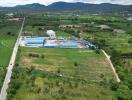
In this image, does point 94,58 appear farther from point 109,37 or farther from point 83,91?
point 109,37

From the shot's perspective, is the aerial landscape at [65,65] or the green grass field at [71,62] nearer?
the aerial landscape at [65,65]

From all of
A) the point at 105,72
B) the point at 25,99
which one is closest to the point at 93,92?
the point at 25,99

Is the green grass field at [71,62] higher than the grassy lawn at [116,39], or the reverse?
the green grass field at [71,62]

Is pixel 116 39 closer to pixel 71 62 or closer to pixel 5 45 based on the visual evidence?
pixel 5 45

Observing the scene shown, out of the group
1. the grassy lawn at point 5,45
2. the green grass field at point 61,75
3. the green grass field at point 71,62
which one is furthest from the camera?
the grassy lawn at point 5,45

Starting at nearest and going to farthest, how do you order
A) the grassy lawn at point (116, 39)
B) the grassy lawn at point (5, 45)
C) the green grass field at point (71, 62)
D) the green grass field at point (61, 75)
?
1. the green grass field at point (61, 75)
2. the green grass field at point (71, 62)
3. the grassy lawn at point (5, 45)
4. the grassy lawn at point (116, 39)

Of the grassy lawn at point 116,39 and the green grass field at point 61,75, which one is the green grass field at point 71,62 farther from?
the grassy lawn at point 116,39

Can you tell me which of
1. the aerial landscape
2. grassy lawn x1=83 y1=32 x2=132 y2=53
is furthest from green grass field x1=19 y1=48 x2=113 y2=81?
grassy lawn x1=83 y1=32 x2=132 y2=53

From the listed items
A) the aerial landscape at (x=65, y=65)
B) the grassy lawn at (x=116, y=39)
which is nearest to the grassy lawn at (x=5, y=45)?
the aerial landscape at (x=65, y=65)

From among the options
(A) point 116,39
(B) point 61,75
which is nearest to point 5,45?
(A) point 116,39

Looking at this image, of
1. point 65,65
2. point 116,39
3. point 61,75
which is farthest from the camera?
point 116,39

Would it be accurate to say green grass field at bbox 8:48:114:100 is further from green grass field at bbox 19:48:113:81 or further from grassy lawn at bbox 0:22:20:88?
grassy lawn at bbox 0:22:20:88
